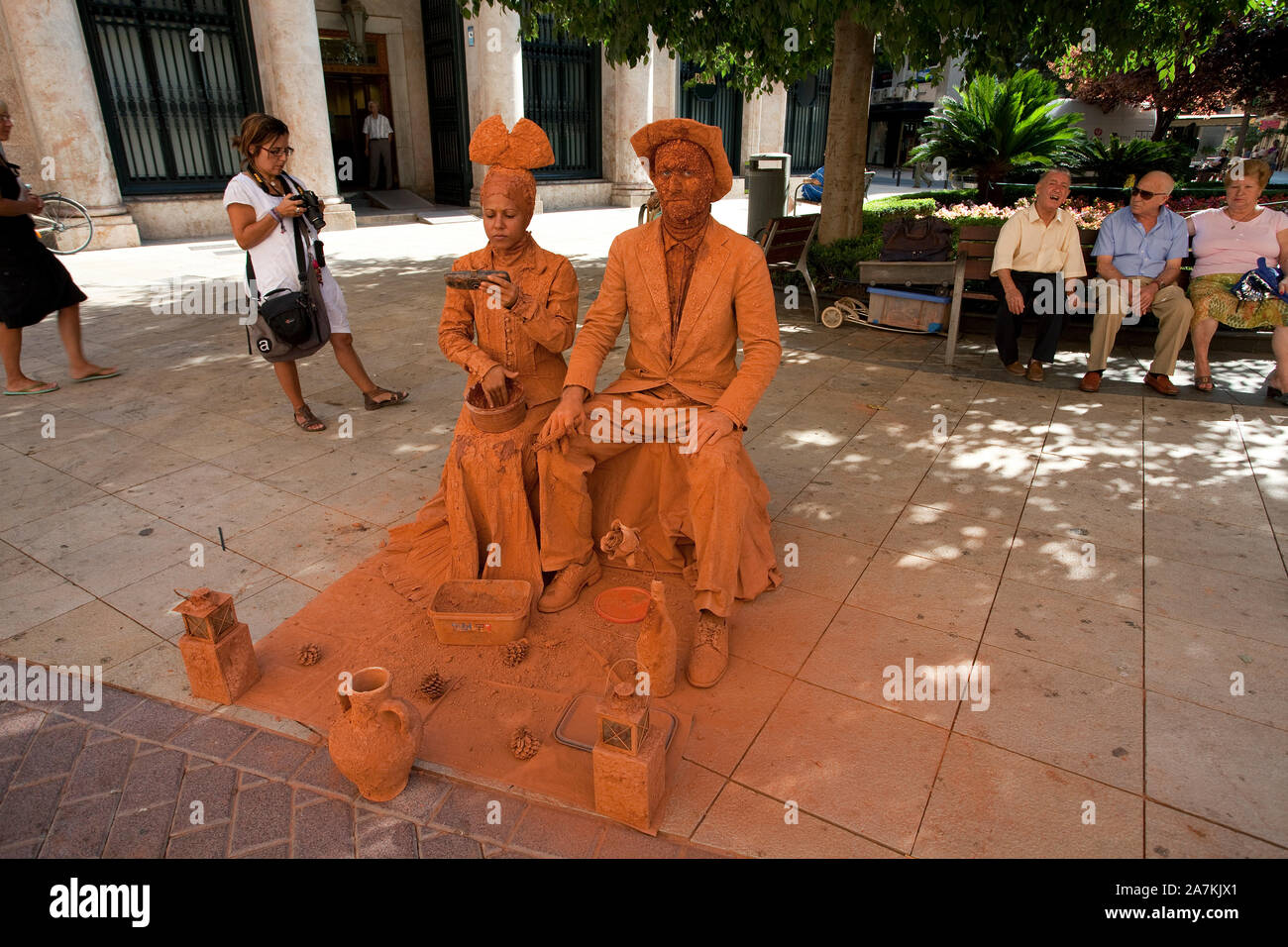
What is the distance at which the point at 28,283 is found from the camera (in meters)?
5.86

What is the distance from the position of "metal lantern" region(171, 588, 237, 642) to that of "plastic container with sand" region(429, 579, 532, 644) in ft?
2.48

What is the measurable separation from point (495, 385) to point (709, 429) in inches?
38.7

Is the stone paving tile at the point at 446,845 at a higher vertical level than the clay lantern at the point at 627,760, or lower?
lower

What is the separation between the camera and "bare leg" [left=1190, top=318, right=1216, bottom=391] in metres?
6.25

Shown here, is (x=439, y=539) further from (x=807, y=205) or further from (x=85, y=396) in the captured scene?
(x=807, y=205)

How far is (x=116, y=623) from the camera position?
342 centimetres

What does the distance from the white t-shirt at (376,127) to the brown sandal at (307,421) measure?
13301mm

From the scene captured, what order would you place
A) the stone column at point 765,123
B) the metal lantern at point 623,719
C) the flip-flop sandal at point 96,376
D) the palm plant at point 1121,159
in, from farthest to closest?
1. the stone column at point 765,123
2. the palm plant at point 1121,159
3. the flip-flop sandal at point 96,376
4. the metal lantern at point 623,719

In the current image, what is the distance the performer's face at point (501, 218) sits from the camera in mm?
3369

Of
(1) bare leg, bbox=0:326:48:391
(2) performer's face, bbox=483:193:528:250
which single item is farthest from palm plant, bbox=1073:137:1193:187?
(1) bare leg, bbox=0:326:48:391

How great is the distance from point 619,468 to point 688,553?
22.2 inches

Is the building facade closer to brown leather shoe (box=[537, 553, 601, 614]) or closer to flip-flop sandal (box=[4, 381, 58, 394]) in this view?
flip-flop sandal (box=[4, 381, 58, 394])

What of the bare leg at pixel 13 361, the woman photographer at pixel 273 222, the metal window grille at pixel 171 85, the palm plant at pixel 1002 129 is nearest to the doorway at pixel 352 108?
the metal window grille at pixel 171 85

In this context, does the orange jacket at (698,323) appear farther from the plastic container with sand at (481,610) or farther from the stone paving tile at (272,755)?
the stone paving tile at (272,755)
